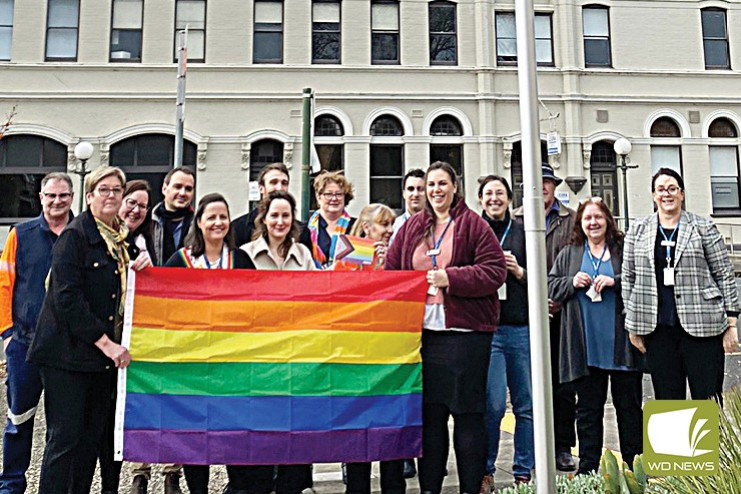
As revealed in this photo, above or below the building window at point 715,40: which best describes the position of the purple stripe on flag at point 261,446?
below

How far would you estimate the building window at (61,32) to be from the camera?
2131cm

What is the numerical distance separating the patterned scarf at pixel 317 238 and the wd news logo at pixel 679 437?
2.84 m

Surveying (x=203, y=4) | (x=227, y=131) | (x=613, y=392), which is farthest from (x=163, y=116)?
(x=613, y=392)

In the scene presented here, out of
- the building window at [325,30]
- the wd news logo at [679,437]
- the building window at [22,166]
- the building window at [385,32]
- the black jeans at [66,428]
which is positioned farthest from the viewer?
the building window at [385,32]

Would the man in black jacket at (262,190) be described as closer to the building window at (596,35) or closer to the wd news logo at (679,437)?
the wd news logo at (679,437)

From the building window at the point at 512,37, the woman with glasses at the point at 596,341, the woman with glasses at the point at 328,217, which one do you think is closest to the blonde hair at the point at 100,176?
the woman with glasses at the point at 328,217

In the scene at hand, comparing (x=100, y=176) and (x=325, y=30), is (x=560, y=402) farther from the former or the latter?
(x=325, y=30)

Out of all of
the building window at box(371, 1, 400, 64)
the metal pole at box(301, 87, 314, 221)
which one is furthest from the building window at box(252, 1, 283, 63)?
the metal pole at box(301, 87, 314, 221)

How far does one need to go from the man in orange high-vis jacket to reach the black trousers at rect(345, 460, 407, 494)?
227 cm

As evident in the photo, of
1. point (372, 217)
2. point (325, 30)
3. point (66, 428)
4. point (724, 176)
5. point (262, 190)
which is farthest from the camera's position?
point (724, 176)

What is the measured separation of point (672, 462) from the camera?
8.62ft

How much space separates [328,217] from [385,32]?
18345 mm

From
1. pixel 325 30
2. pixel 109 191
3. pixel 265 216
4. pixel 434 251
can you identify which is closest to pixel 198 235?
pixel 265 216

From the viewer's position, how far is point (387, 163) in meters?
21.8
